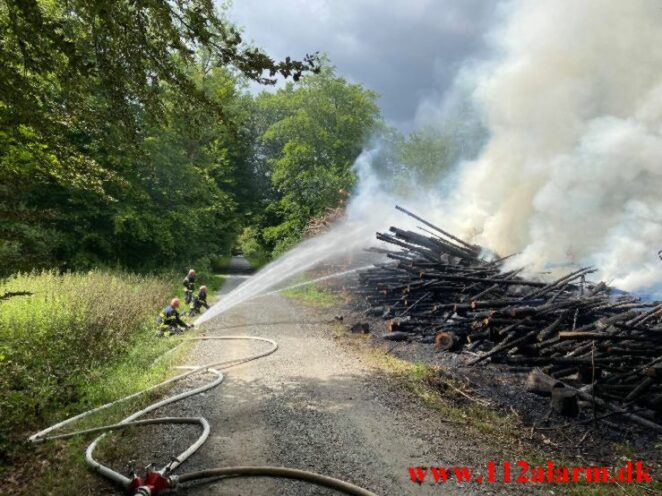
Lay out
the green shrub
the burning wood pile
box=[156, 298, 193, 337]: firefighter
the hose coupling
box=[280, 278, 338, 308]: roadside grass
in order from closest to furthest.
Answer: the hose coupling < the green shrub < the burning wood pile < box=[156, 298, 193, 337]: firefighter < box=[280, 278, 338, 308]: roadside grass

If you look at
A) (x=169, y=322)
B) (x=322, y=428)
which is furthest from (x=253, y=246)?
(x=322, y=428)

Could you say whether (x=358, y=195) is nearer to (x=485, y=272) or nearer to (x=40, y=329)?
(x=485, y=272)

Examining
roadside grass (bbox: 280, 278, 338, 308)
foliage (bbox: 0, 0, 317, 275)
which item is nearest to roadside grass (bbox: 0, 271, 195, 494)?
foliage (bbox: 0, 0, 317, 275)

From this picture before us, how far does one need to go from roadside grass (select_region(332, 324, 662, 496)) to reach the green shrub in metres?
5.55

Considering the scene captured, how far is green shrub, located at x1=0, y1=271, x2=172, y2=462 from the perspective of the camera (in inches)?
239

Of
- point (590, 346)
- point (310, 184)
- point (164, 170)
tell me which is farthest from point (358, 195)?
point (590, 346)

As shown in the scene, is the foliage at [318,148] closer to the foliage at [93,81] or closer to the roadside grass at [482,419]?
the foliage at [93,81]

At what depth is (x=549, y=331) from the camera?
7.91 metres

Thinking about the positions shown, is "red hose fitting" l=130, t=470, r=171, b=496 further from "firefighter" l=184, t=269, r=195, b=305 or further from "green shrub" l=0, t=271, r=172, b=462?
"firefighter" l=184, t=269, r=195, b=305

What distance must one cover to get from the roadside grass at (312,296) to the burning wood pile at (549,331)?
435 centimetres

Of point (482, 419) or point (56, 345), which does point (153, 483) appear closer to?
point (482, 419)

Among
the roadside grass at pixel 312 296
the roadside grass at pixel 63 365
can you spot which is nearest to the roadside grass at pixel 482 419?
the roadside grass at pixel 63 365

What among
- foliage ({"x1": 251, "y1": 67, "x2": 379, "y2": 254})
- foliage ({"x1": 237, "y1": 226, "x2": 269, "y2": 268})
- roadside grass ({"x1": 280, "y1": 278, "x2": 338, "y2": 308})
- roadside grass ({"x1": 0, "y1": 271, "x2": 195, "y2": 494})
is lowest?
roadside grass ({"x1": 0, "y1": 271, "x2": 195, "y2": 494})

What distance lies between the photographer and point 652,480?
4.90 m
